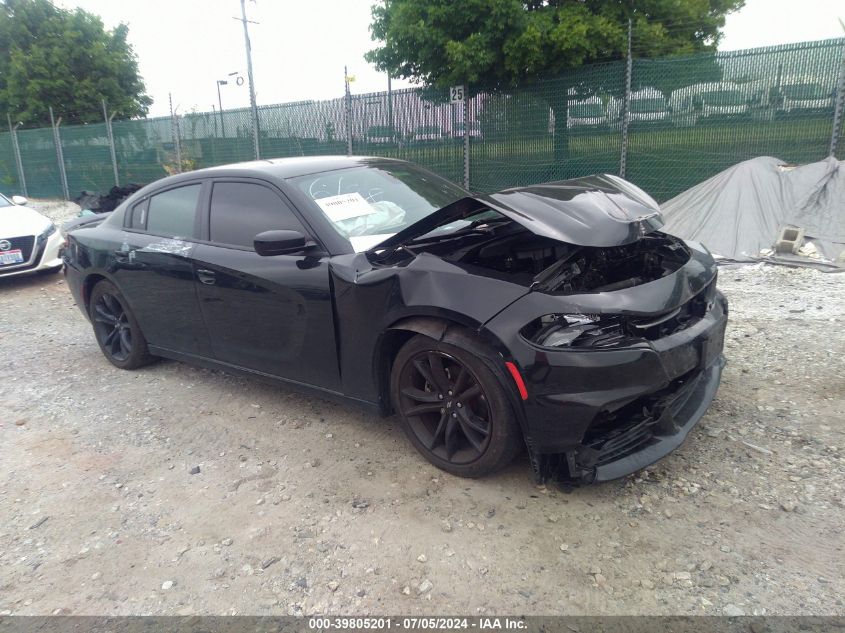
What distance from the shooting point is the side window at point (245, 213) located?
3789mm

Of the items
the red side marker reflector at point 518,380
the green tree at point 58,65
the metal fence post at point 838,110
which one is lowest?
the red side marker reflector at point 518,380

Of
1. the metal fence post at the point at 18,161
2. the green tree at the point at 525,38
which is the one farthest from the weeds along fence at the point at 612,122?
the metal fence post at the point at 18,161

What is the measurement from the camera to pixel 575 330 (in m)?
2.73

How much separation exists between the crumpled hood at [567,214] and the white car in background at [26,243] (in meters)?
7.32

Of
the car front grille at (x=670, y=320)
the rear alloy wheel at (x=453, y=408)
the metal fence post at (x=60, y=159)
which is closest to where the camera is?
the car front grille at (x=670, y=320)

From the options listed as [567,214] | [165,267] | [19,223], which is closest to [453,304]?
[567,214]

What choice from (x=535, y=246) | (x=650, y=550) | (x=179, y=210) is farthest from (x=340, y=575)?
(x=179, y=210)

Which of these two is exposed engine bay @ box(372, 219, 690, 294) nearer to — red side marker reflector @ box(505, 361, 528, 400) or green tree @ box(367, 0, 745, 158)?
red side marker reflector @ box(505, 361, 528, 400)

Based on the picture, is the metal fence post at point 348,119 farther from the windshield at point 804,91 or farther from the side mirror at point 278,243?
the side mirror at point 278,243

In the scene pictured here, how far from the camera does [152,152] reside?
1659 centimetres

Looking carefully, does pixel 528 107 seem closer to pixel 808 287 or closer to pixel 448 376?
pixel 808 287

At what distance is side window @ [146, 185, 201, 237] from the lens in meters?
4.32

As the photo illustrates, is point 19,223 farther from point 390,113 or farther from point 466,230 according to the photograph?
point 466,230

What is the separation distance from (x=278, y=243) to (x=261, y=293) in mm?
495
